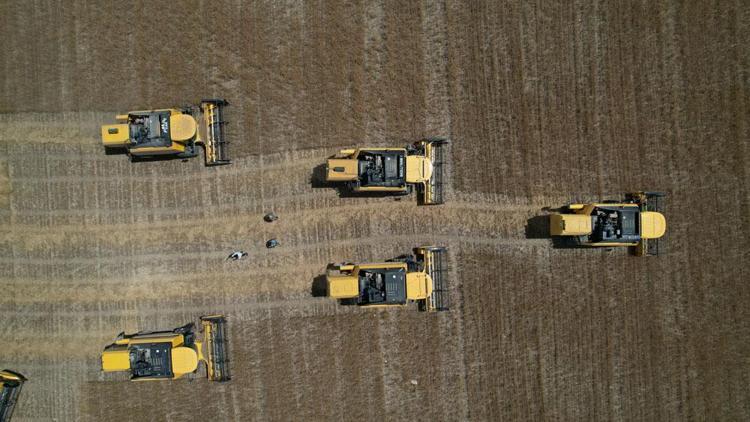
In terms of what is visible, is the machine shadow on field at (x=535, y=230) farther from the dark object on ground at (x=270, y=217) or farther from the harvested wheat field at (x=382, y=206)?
the dark object on ground at (x=270, y=217)

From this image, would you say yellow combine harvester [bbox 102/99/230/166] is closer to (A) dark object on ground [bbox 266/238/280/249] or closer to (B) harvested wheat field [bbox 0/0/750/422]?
(B) harvested wheat field [bbox 0/0/750/422]

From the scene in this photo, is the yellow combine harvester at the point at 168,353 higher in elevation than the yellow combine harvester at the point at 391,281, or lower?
lower

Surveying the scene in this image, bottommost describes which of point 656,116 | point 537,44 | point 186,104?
point 656,116

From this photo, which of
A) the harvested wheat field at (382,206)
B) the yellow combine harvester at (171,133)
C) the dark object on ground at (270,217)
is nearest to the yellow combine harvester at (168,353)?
the harvested wheat field at (382,206)

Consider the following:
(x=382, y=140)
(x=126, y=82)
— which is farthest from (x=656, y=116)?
(x=126, y=82)

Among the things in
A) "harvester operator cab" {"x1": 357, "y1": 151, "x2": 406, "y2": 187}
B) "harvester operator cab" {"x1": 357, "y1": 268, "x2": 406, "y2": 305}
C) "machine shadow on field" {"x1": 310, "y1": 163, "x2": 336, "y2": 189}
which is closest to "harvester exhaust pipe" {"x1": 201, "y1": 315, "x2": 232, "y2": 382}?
"harvester operator cab" {"x1": 357, "y1": 268, "x2": 406, "y2": 305}

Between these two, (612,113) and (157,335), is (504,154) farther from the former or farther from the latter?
(157,335)
